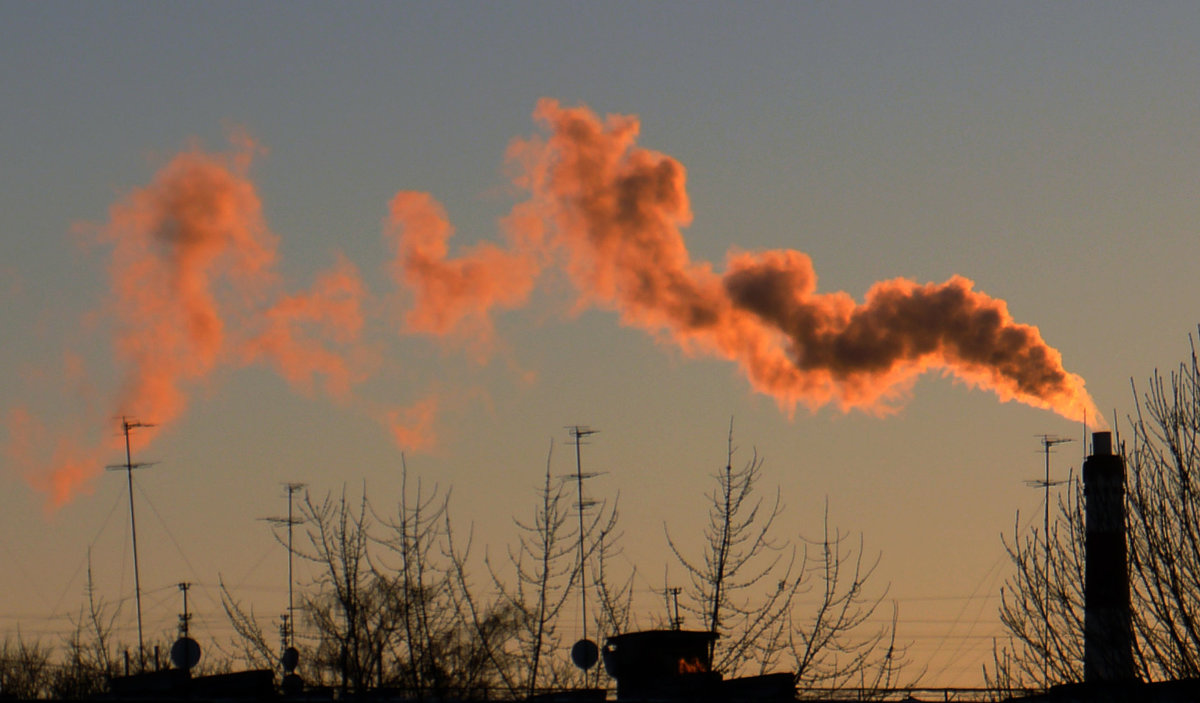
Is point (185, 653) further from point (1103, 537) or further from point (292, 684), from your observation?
point (1103, 537)

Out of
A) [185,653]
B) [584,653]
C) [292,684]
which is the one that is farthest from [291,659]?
[584,653]

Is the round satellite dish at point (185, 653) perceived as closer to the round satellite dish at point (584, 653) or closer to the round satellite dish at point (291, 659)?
the round satellite dish at point (291, 659)

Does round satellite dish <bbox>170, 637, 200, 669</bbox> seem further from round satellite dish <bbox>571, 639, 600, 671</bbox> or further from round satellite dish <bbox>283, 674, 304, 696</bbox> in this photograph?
round satellite dish <bbox>571, 639, 600, 671</bbox>

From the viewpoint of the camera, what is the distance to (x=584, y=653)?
4850 centimetres

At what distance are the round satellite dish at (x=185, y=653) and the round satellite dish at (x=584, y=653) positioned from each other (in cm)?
1080

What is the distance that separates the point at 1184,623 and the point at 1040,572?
4.63 m

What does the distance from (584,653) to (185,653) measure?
11.3 metres

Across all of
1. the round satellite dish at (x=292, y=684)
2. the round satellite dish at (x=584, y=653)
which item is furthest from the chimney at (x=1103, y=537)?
the round satellite dish at (x=292, y=684)

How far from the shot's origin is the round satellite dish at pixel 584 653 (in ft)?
159

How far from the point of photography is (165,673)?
159 feet

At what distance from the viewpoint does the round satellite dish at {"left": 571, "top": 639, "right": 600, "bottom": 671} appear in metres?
48.4

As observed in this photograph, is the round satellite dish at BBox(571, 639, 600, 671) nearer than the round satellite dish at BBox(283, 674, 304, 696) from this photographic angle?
Yes

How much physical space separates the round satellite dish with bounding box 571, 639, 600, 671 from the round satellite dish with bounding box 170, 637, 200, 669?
1080cm

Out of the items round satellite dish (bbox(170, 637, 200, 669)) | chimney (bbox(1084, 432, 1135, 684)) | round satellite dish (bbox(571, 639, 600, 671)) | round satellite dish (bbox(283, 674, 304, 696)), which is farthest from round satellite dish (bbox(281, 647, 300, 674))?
chimney (bbox(1084, 432, 1135, 684))
